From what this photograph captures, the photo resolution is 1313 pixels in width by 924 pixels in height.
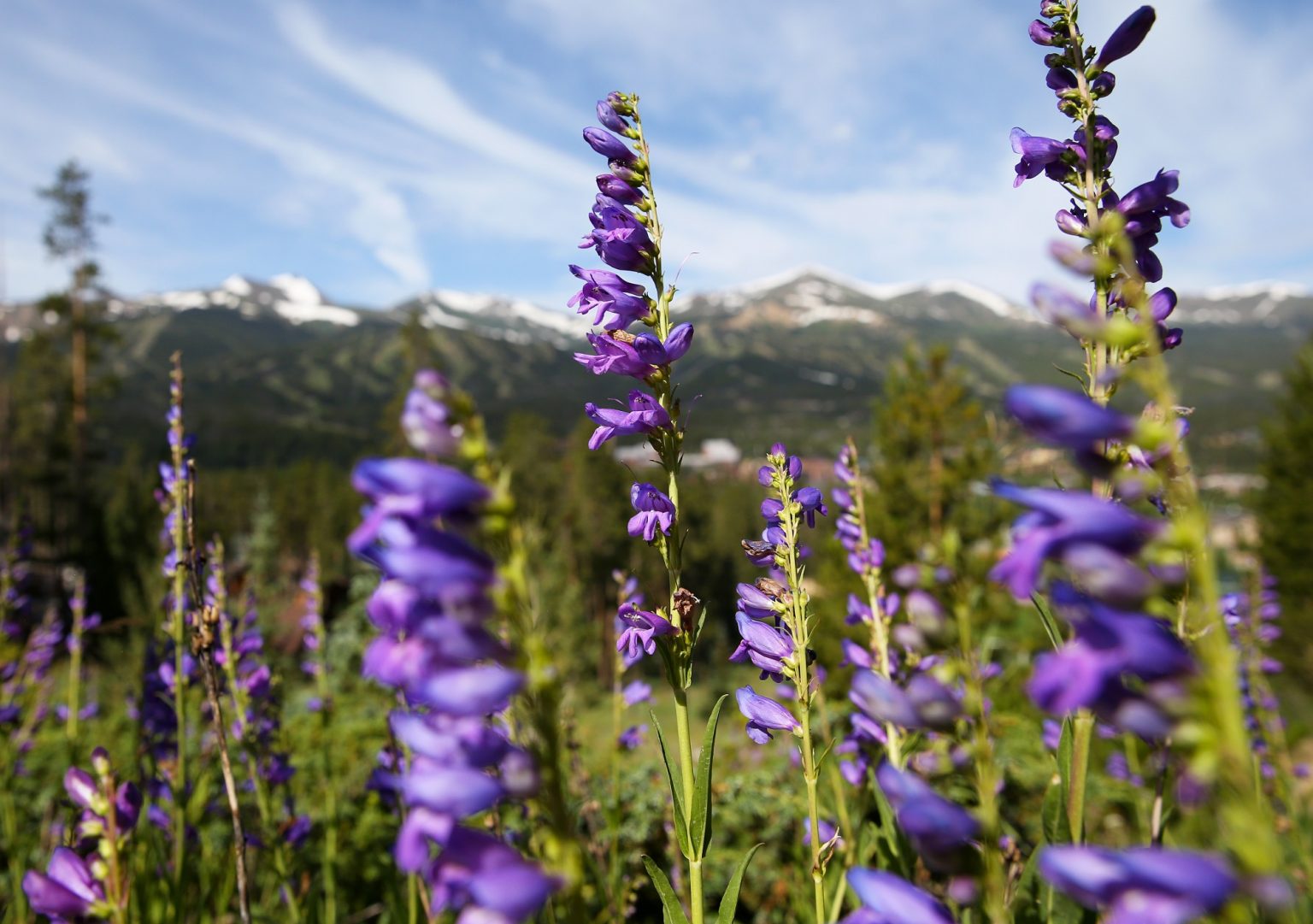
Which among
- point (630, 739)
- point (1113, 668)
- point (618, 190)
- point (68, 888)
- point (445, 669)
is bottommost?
point (630, 739)

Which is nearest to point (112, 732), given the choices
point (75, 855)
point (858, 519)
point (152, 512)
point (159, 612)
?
point (159, 612)

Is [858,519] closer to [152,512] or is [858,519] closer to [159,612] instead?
[159,612]

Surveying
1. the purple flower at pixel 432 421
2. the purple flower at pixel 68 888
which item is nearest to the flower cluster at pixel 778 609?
the purple flower at pixel 432 421

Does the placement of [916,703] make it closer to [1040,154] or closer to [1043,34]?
[1040,154]

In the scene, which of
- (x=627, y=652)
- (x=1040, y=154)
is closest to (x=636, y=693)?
(x=627, y=652)

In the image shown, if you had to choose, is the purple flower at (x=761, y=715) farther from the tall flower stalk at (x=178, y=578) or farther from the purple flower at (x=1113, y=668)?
the tall flower stalk at (x=178, y=578)

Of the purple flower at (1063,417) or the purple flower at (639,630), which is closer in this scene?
the purple flower at (1063,417)

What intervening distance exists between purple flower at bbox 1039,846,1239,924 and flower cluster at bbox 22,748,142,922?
2.70 m

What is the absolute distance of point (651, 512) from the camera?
9.86 feet

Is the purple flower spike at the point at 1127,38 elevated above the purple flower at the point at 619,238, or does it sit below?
above

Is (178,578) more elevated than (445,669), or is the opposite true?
(445,669)

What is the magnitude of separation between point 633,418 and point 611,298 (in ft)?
2.05

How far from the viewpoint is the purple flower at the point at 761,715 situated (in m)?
2.86

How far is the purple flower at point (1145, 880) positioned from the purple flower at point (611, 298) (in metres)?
2.46
